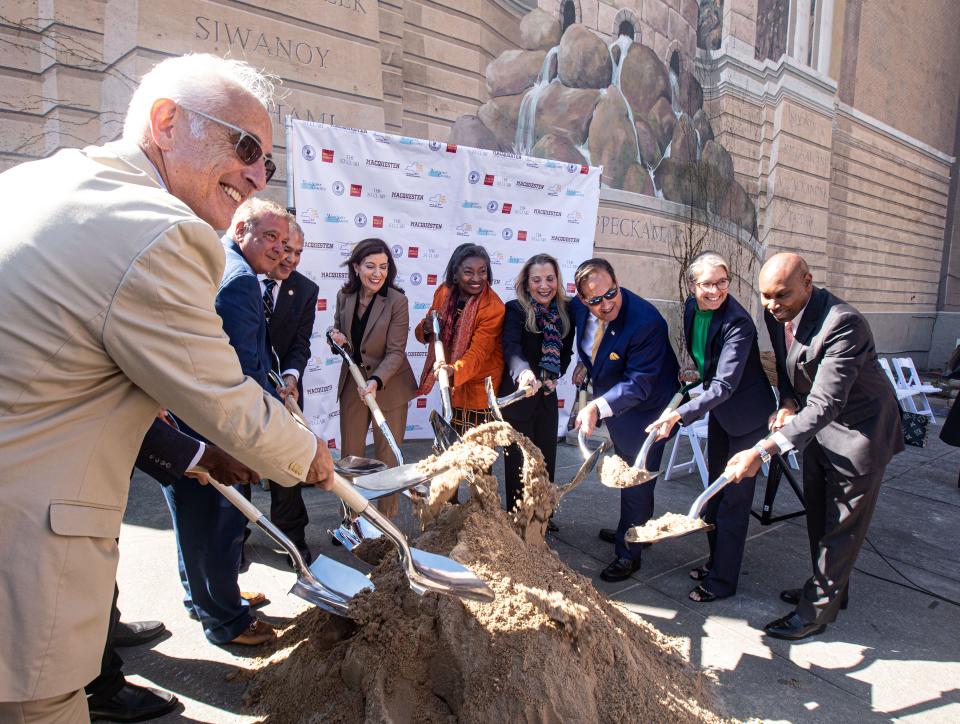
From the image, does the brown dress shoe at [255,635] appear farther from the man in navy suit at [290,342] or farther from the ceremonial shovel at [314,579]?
the man in navy suit at [290,342]

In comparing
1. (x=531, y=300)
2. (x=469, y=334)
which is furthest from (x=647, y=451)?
(x=469, y=334)

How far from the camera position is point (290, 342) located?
145 inches

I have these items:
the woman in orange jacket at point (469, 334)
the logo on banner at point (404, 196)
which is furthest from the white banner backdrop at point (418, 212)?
the woman in orange jacket at point (469, 334)

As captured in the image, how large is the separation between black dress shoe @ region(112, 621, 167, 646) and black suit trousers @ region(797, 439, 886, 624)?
3097 mm

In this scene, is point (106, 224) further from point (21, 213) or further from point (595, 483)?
point (595, 483)

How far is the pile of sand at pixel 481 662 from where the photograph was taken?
1946 millimetres

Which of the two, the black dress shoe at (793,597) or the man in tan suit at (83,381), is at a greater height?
the man in tan suit at (83,381)

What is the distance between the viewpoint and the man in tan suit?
3.82ft

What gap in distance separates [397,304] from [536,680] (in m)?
2.61

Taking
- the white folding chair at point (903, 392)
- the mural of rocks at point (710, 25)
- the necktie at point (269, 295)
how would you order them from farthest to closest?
1. the mural of rocks at point (710, 25)
2. the white folding chair at point (903, 392)
3. the necktie at point (269, 295)

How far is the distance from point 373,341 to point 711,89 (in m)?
9.14

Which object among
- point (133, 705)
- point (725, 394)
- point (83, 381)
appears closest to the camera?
point (83, 381)

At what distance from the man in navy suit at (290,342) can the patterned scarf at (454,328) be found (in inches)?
32.0

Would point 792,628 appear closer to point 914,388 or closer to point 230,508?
point 230,508
